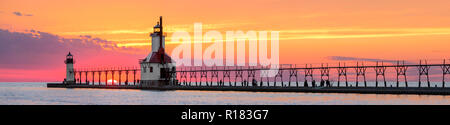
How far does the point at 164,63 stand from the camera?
95625 millimetres

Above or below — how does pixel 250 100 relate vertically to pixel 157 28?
below

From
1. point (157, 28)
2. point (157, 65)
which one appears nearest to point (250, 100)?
point (157, 65)

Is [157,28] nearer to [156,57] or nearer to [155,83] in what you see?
[156,57]

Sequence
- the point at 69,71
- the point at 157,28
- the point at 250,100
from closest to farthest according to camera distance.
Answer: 1. the point at 250,100
2. the point at 157,28
3. the point at 69,71

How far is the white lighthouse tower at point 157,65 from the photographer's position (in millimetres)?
94938

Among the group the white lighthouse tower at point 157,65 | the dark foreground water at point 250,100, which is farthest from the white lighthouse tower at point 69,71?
the dark foreground water at point 250,100

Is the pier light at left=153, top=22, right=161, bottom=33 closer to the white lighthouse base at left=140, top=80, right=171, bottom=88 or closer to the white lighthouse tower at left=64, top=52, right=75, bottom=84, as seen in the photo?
the white lighthouse base at left=140, top=80, right=171, bottom=88

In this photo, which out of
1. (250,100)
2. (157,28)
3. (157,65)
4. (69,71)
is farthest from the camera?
(69,71)

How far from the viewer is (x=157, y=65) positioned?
310 feet

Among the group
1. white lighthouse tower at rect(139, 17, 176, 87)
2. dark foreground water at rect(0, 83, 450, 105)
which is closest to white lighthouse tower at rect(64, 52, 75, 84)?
white lighthouse tower at rect(139, 17, 176, 87)

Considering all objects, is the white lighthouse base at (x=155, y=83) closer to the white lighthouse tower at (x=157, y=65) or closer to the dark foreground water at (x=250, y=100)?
the white lighthouse tower at (x=157, y=65)

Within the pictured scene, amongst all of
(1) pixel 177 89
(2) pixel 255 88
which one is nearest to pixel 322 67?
(2) pixel 255 88
